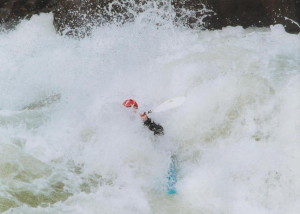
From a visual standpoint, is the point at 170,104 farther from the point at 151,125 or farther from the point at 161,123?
the point at 151,125

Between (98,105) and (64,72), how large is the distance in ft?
4.78

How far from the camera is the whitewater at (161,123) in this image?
14.5ft

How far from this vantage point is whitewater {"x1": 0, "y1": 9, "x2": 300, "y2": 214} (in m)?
4.41

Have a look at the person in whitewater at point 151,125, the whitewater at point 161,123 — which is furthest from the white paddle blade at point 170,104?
the person in whitewater at point 151,125

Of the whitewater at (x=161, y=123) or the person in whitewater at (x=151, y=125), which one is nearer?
the whitewater at (x=161, y=123)

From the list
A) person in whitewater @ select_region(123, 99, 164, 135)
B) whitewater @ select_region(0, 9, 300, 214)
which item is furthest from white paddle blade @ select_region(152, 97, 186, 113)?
person in whitewater @ select_region(123, 99, 164, 135)

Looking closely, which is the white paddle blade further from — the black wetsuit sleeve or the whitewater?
the black wetsuit sleeve

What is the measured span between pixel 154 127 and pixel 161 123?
0.35 m

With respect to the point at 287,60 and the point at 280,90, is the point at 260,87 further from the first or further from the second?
the point at 287,60

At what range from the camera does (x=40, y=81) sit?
22.7ft

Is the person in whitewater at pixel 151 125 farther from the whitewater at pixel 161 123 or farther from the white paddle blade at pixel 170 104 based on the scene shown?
the white paddle blade at pixel 170 104

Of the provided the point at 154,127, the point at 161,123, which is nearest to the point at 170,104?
the point at 161,123

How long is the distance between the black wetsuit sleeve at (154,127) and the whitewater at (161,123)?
140mm

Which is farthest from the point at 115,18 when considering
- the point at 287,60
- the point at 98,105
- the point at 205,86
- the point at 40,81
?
the point at 287,60
